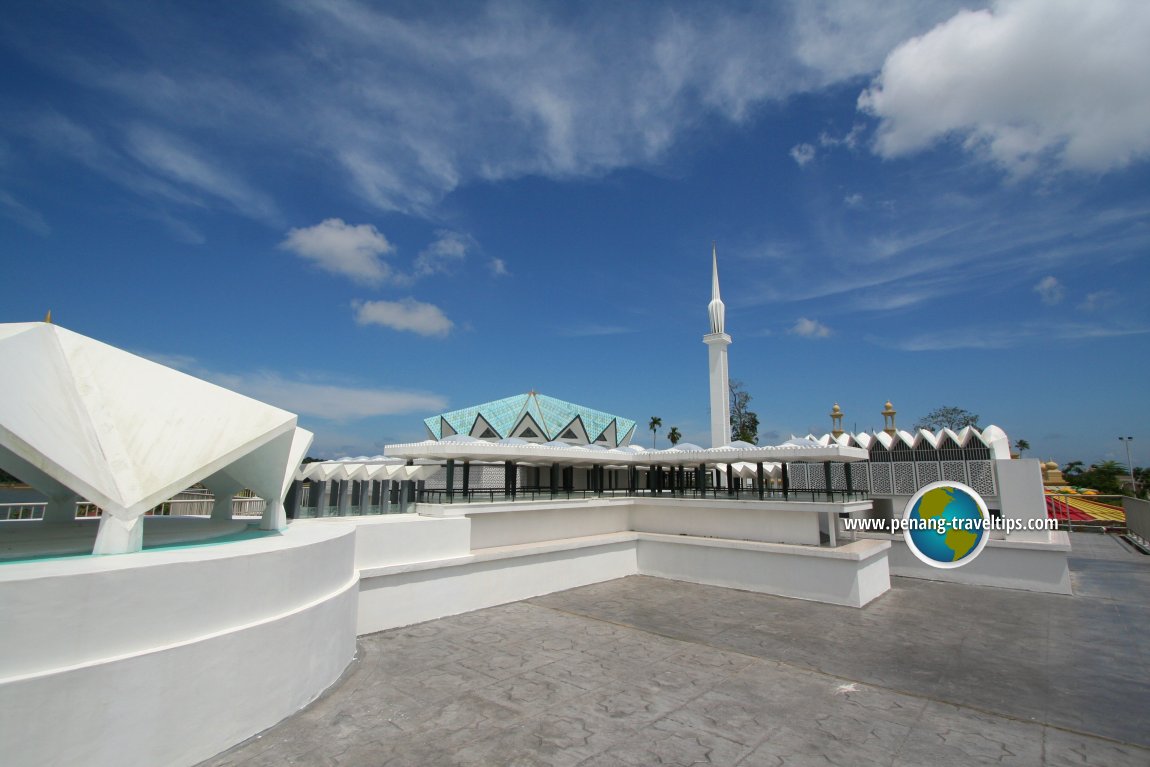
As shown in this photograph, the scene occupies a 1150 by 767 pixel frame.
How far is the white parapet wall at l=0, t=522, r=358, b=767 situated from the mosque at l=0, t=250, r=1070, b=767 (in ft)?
0.07

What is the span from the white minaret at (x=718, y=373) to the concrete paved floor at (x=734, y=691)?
14915mm

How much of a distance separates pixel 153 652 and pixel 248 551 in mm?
1583

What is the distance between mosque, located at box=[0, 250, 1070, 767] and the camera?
581 centimetres

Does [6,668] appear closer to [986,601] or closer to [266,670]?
[266,670]

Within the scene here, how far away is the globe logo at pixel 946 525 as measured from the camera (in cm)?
2023

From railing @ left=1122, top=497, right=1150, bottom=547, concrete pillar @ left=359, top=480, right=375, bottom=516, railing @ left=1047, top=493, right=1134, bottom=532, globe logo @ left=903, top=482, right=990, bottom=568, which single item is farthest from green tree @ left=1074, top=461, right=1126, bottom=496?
concrete pillar @ left=359, top=480, right=375, bottom=516

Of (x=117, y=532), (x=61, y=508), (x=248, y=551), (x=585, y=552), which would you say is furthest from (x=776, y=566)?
(x=61, y=508)

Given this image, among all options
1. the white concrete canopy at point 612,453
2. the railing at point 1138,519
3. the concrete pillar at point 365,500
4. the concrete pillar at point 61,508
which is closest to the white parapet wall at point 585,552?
the concrete pillar at point 365,500

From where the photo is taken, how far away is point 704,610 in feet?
49.7

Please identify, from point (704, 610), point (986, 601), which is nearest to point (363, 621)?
point (704, 610)

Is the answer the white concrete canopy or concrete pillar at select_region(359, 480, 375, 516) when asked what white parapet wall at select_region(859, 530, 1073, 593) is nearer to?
the white concrete canopy

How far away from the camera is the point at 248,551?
754 centimetres

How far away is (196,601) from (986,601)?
2072cm

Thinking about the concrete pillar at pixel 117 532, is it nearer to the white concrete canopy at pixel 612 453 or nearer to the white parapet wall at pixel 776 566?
the white concrete canopy at pixel 612 453
